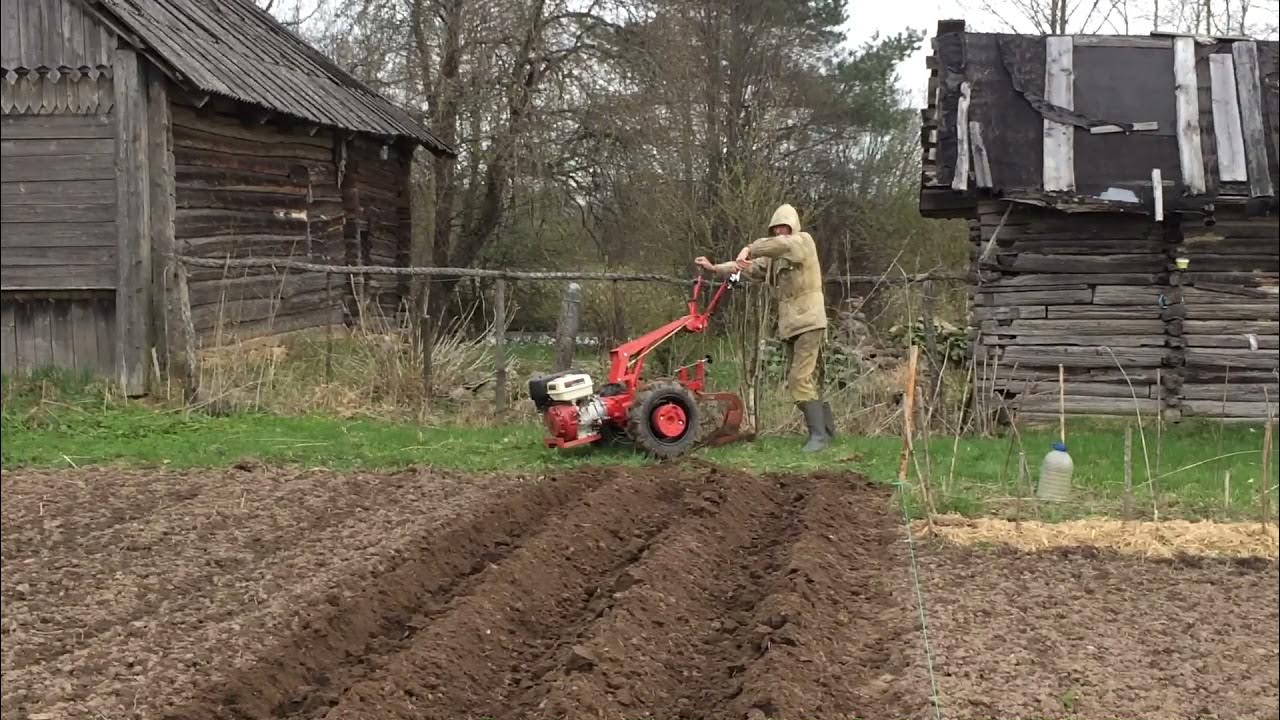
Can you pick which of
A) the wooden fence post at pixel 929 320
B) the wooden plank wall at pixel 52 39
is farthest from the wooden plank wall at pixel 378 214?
the wooden fence post at pixel 929 320

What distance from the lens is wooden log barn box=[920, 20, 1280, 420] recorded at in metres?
11.5

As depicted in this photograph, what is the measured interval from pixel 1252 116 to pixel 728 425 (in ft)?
20.4

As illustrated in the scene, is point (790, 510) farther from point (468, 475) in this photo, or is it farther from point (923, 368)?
point (923, 368)

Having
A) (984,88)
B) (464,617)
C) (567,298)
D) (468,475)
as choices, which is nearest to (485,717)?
(464,617)

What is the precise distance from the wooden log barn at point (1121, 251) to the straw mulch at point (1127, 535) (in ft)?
14.9

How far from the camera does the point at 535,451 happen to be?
32.3 feet

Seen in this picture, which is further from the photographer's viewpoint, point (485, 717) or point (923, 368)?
point (923, 368)

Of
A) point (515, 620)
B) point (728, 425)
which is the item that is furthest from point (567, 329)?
point (515, 620)

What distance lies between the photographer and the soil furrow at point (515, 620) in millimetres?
4512

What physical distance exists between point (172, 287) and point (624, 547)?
700 centimetres

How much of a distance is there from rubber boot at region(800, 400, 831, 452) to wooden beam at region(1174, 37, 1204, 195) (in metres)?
4.19

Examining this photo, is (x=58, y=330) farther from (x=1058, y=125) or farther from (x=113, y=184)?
(x=1058, y=125)

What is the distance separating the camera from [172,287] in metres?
12.0

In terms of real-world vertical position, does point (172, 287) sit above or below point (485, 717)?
above
